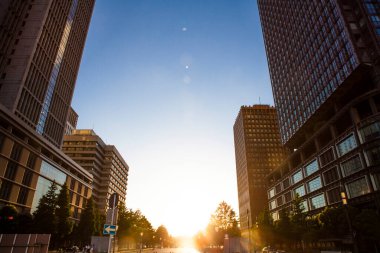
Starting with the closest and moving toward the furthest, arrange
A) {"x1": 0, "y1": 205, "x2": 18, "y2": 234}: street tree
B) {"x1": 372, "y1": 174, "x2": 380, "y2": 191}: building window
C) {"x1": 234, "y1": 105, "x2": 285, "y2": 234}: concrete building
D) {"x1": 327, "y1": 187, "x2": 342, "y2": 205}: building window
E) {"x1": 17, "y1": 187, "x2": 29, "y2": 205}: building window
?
{"x1": 0, "y1": 205, "x2": 18, "y2": 234}: street tree < {"x1": 372, "y1": 174, "x2": 380, "y2": 191}: building window < {"x1": 17, "y1": 187, "x2": 29, "y2": 205}: building window < {"x1": 327, "y1": 187, "x2": 342, "y2": 205}: building window < {"x1": 234, "y1": 105, "x2": 285, "y2": 234}: concrete building

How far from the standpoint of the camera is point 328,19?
66.1m

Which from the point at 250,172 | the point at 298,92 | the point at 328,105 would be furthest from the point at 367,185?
the point at 250,172

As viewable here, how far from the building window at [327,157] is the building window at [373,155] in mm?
12126

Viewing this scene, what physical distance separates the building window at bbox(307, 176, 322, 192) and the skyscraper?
72464 millimetres

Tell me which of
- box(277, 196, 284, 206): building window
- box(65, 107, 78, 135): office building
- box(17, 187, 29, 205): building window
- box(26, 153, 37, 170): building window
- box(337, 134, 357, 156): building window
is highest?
box(65, 107, 78, 135): office building

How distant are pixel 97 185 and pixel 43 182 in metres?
51.1

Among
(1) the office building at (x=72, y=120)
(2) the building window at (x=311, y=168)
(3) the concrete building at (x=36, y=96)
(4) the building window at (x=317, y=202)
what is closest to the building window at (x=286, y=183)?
(2) the building window at (x=311, y=168)

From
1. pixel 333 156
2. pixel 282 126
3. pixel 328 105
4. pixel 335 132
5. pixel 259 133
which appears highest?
pixel 259 133

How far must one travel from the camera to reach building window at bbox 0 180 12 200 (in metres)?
48.4

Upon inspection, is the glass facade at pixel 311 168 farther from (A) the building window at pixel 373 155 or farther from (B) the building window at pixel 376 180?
(B) the building window at pixel 376 180

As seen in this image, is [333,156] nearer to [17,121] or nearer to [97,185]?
[17,121]

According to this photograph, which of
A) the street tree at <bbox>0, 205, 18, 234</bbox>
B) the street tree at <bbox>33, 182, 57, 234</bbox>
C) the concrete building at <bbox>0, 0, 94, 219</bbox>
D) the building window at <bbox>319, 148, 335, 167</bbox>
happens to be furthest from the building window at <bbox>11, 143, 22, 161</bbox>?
the building window at <bbox>319, 148, 335, 167</bbox>

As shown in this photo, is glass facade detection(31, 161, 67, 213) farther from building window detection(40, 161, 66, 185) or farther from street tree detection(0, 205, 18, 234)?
street tree detection(0, 205, 18, 234)

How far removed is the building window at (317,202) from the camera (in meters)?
64.1
